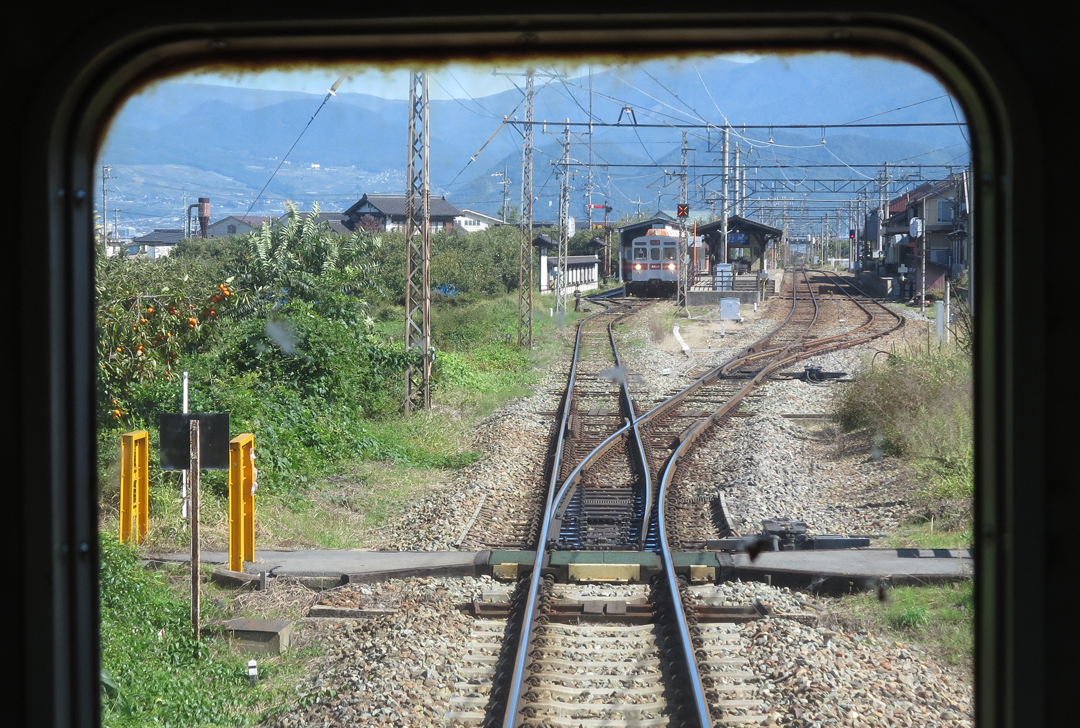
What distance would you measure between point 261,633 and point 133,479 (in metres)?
1.74

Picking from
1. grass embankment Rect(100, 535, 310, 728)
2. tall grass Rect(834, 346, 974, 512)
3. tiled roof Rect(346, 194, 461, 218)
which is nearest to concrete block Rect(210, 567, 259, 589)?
grass embankment Rect(100, 535, 310, 728)

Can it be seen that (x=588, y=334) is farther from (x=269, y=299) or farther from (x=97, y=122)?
(x=97, y=122)

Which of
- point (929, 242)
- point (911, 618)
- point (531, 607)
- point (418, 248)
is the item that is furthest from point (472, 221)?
point (911, 618)

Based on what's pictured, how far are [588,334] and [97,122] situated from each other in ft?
72.4

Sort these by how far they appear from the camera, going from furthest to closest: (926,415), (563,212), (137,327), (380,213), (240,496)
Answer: (380,213)
(563,212)
(926,415)
(137,327)
(240,496)

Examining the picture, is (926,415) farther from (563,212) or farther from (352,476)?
(563,212)

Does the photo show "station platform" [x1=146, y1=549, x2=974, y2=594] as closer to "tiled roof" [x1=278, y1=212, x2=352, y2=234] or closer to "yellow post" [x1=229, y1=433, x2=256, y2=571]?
"yellow post" [x1=229, y1=433, x2=256, y2=571]

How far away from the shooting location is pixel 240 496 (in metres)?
6.16

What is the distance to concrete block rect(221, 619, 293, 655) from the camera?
5.28m

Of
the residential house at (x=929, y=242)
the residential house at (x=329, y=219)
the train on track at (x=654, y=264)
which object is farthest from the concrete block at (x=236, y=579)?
the residential house at (x=929, y=242)

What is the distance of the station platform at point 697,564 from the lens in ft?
20.3

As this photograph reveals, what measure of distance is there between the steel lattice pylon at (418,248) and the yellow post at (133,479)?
6184mm

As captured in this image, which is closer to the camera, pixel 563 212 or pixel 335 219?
pixel 563 212

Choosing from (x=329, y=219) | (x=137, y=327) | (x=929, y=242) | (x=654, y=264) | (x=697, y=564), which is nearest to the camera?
(x=697, y=564)
